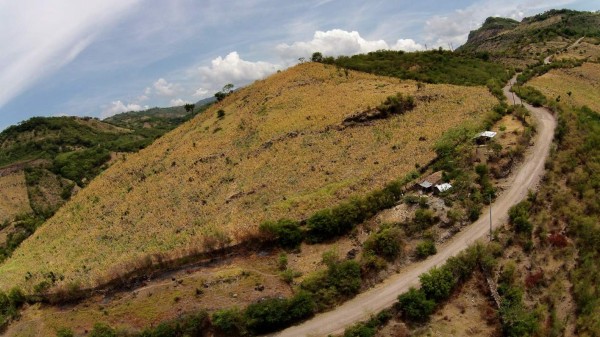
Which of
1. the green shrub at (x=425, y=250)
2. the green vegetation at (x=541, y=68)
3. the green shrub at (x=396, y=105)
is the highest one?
the green shrub at (x=396, y=105)

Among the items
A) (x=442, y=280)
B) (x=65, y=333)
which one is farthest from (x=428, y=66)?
(x=65, y=333)

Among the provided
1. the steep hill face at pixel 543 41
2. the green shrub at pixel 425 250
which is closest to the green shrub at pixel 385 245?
the green shrub at pixel 425 250

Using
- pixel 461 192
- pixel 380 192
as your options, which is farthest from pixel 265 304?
pixel 461 192

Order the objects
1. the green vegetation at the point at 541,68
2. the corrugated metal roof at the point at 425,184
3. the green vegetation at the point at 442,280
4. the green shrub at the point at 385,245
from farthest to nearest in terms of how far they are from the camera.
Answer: the green vegetation at the point at 541,68, the corrugated metal roof at the point at 425,184, the green shrub at the point at 385,245, the green vegetation at the point at 442,280

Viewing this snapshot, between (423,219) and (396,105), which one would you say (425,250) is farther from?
(396,105)

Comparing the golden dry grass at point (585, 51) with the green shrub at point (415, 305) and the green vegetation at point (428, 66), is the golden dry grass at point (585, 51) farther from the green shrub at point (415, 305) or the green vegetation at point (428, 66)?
the green shrub at point (415, 305)
